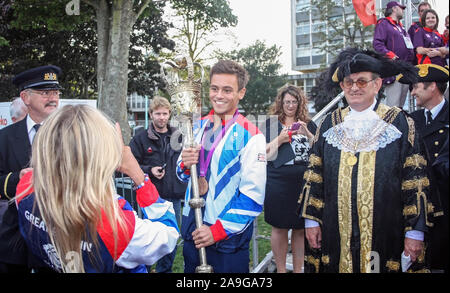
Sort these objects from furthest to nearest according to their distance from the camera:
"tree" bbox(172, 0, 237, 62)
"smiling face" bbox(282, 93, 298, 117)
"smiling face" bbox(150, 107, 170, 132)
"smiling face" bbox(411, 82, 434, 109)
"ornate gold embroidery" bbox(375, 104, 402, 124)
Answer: "tree" bbox(172, 0, 237, 62)
"smiling face" bbox(150, 107, 170, 132)
"smiling face" bbox(282, 93, 298, 117)
"smiling face" bbox(411, 82, 434, 109)
"ornate gold embroidery" bbox(375, 104, 402, 124)

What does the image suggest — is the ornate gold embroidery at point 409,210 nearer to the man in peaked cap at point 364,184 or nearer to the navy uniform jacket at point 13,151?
the man in peaked cap at point 364,184

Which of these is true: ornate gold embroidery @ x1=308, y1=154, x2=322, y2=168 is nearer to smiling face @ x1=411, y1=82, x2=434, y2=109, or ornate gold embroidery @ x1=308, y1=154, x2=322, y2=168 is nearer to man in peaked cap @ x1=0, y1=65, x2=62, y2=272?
smiling face @ x1=411, y1=82, x2=434, y2=109

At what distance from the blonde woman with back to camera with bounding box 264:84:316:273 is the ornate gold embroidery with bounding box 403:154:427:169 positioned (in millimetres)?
1434

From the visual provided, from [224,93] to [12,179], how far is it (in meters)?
1.50

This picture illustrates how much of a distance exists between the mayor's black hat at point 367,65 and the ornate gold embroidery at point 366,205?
0.55 metres

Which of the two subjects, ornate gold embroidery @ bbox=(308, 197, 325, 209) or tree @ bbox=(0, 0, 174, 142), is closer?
ornate gold embroidery @ bbox=(308, 197, 325, 209)

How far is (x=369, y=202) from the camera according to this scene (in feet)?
7.28

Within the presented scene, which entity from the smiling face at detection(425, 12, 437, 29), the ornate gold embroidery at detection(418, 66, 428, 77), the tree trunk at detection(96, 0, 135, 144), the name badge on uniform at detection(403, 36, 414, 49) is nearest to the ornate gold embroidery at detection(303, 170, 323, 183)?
the ornate gold embroidery at detection(418, 66, 428, 77)

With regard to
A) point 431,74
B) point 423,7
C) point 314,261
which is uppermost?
point 423,7

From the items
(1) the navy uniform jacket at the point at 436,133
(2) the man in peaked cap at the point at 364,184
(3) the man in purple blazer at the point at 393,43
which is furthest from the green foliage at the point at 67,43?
(1) the navy uniform jacket at the point at 436,133

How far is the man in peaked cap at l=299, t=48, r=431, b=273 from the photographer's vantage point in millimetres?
2135

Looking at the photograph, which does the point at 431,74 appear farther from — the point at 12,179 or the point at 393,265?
the point at 12,179

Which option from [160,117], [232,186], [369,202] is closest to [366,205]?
[369,202]

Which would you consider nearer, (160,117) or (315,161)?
(315,161)
